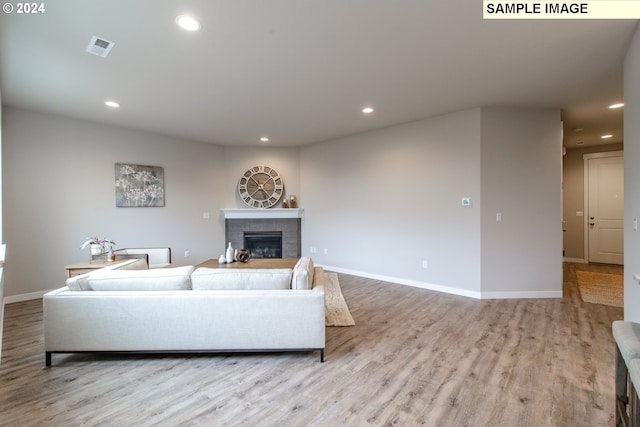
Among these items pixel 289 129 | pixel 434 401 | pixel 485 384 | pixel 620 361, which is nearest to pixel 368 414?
pixel 434 401

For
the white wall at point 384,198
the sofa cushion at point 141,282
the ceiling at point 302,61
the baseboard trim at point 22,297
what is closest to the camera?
the ceiling at point 302,61

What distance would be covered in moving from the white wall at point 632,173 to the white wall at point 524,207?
57.2 inches

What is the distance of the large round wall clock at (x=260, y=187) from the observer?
20.7 ft

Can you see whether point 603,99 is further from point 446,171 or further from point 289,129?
point 289,129

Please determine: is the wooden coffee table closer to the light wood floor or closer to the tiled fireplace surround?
the light wood floor

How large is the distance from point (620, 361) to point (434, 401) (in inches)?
39.1

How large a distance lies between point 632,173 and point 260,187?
5.53 meters

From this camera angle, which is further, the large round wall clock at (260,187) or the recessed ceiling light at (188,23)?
the large round wall clock at (260,187)

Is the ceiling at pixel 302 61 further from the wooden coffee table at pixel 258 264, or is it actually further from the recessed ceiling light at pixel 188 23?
the wooden coffee table at pixel 258 264

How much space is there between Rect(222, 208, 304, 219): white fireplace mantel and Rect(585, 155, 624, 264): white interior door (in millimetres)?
6303

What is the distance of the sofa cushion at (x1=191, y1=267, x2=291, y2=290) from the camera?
2371mm

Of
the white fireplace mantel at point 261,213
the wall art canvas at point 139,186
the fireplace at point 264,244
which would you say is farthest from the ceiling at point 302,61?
the fireplace at point 264,244

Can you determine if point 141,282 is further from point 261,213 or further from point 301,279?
point 261,213

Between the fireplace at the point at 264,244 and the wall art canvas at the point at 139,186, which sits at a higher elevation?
the wall art canvas at the point at 139,186
